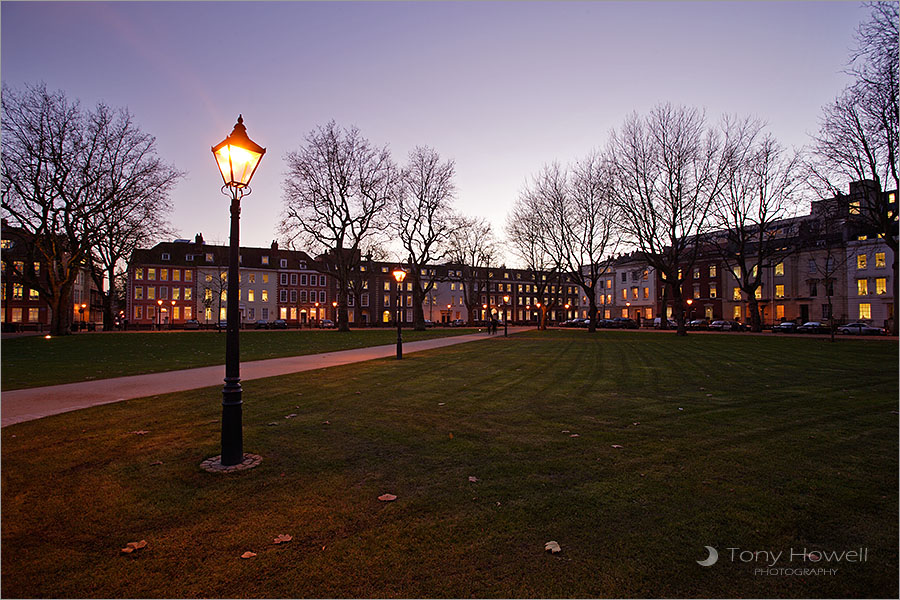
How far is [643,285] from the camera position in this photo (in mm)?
79062

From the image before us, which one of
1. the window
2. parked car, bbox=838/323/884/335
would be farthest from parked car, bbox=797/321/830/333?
the window

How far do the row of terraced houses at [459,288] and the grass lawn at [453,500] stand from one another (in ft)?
127

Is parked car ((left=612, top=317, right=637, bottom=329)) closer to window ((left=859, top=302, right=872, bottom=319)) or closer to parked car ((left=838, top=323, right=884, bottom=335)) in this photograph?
window ((left=859, top=302, right=872, bottom=319))

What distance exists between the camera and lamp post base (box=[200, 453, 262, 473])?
16.5ft

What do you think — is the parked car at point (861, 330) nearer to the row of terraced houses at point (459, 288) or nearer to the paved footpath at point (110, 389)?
the row of terraced houses at point (459, 288)

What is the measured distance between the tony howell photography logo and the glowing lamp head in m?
6.00

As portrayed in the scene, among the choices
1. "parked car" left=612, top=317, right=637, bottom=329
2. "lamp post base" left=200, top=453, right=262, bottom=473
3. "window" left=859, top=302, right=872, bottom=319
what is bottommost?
"parked car" left=612, top=317, right=637, bottom=329

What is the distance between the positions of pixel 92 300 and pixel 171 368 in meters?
95.6

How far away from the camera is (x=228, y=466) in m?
5.12

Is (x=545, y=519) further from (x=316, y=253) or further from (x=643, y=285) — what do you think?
(x=643, y=285)

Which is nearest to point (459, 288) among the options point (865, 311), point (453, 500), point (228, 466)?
point (865, 311)

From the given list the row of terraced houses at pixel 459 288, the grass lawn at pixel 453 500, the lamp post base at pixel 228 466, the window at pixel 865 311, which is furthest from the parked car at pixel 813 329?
the lamp post base at pixel 228 466

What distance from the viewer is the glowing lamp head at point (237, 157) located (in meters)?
5.54

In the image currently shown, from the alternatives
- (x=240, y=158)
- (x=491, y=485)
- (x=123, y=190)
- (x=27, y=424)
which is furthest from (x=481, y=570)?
(x=123, y=190)
